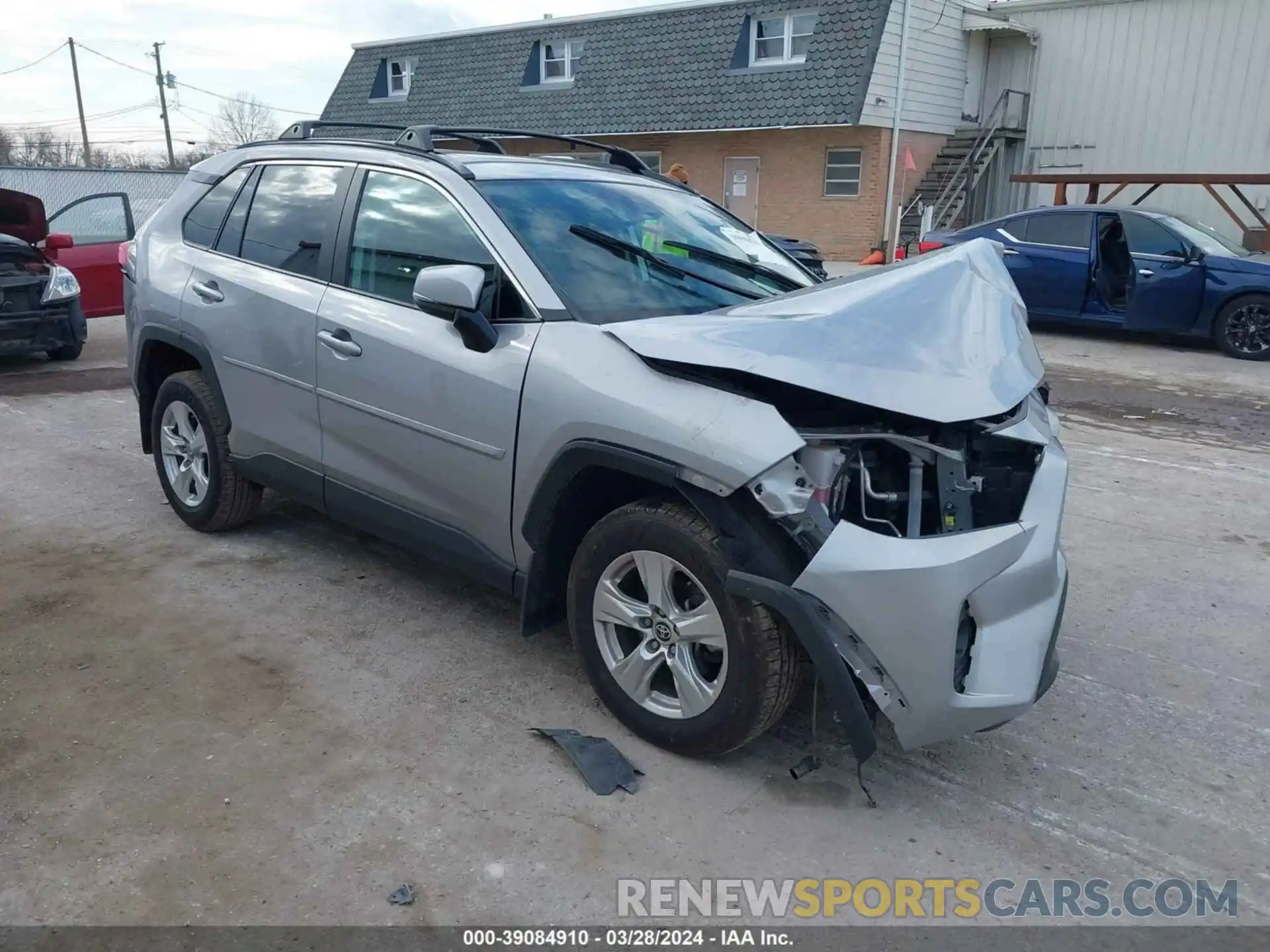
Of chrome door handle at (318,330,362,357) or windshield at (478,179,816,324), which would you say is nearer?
windshield at (478,179,816,324)

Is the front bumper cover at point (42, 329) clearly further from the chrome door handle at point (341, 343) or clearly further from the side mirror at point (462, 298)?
the side mirror at point (462, 298)

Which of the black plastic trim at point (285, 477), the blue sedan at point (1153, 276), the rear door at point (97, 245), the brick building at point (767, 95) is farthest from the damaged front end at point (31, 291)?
the brick building at point (767, 95)

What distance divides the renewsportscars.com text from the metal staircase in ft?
66.9

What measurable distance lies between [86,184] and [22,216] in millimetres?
12465

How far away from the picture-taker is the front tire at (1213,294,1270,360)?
35.2ft

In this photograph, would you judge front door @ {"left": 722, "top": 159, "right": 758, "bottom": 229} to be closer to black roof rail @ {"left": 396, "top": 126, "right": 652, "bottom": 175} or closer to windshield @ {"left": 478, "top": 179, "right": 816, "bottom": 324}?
black roof rail @ {"left": 396, "top": 126, "right": 652, "bottom": 175}

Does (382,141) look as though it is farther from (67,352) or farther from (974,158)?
(974,158)

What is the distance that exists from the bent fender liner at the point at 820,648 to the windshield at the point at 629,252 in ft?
3.82

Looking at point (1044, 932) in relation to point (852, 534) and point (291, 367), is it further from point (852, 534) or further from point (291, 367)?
point (291, 367)

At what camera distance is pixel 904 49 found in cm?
1964

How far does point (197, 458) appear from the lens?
16.5ft

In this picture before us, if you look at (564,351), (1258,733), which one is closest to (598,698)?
(564,351)

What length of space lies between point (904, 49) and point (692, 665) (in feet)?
63.6

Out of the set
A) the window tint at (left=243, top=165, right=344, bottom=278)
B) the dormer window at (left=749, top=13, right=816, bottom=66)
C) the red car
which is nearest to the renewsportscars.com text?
the window tint at (left=243, top=165, right=344, bottom=278)
